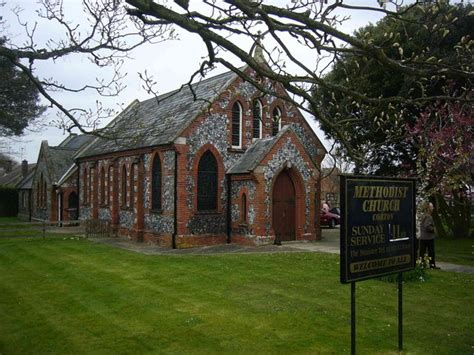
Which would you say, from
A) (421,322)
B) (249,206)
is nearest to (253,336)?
(421,322)

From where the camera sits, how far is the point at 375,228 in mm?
7121

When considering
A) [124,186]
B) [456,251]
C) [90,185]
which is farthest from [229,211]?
[90,185]

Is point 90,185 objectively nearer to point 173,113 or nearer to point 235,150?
point 173,113

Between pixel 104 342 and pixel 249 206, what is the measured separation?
45.4 feet

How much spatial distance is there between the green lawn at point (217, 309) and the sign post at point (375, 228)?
1412mm

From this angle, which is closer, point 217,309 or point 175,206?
point 217,309

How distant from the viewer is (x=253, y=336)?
27.1 ft

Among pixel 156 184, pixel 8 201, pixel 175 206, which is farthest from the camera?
pixel 8 201

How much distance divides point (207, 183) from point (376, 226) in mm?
15492

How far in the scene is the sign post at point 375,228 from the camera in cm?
661

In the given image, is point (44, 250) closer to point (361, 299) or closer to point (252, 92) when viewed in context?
point (252, 92)

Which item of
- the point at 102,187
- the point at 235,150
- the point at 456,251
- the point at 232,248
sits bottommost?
the point at 456,251

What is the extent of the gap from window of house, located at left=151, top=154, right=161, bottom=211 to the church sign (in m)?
16.2

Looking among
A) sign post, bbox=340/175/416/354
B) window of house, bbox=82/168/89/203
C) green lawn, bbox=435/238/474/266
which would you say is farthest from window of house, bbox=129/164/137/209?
sign post, bbox=340/175/416/354
